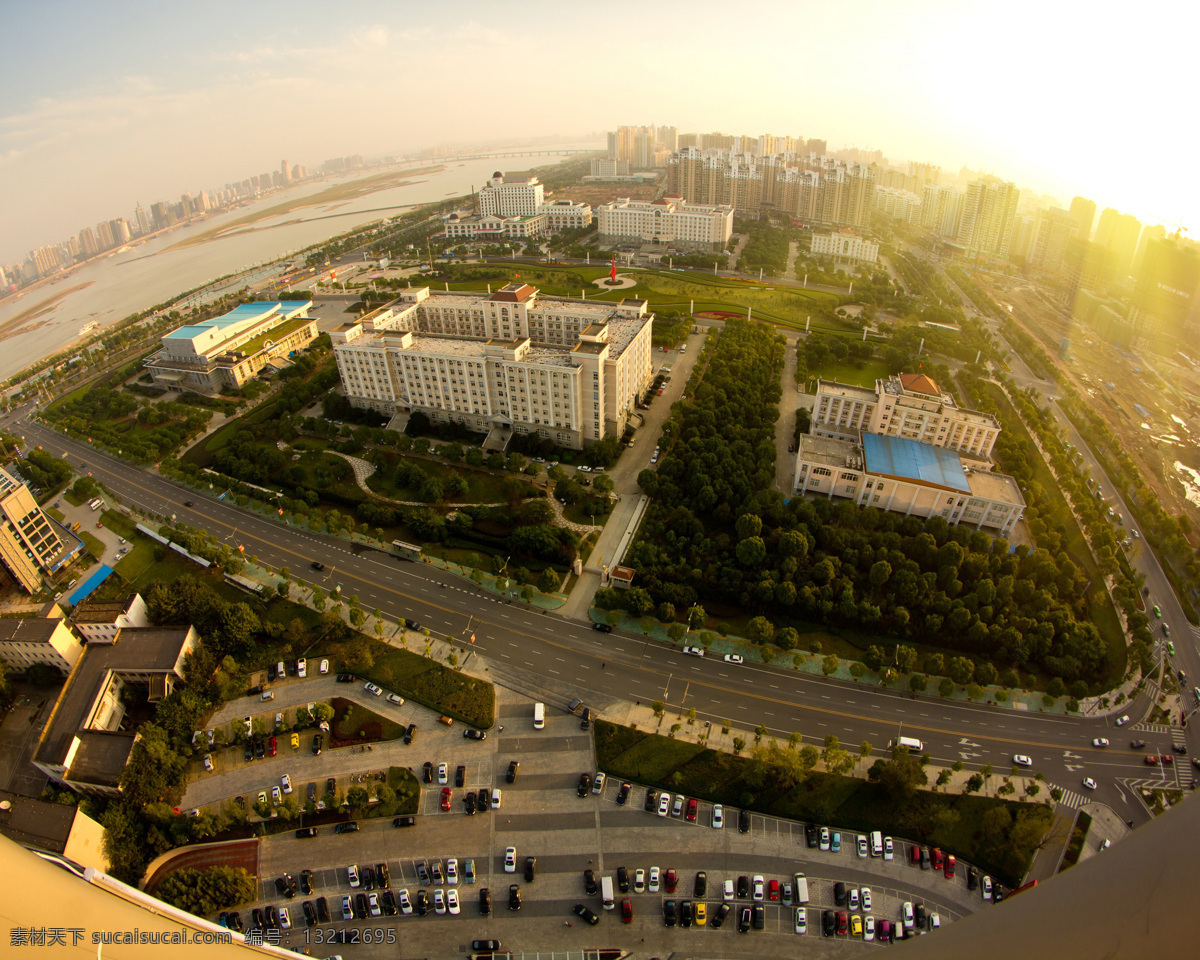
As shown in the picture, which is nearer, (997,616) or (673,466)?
(997,616)

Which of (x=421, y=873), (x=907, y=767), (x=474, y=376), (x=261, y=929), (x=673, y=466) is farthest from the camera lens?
(x=474, y=376)

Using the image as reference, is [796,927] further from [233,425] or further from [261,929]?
[233,425]

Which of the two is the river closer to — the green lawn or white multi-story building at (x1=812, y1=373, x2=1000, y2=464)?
the green lawn

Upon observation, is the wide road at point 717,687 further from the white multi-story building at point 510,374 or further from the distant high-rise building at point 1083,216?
the distant high-rise building at point 1083,216

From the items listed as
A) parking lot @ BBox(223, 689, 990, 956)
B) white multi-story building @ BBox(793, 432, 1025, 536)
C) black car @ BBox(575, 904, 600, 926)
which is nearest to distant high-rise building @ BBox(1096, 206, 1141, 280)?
white multi-story building @ BBox(793, 432, 1025, 536)

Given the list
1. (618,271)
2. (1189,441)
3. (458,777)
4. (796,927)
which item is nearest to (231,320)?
(618,271)
